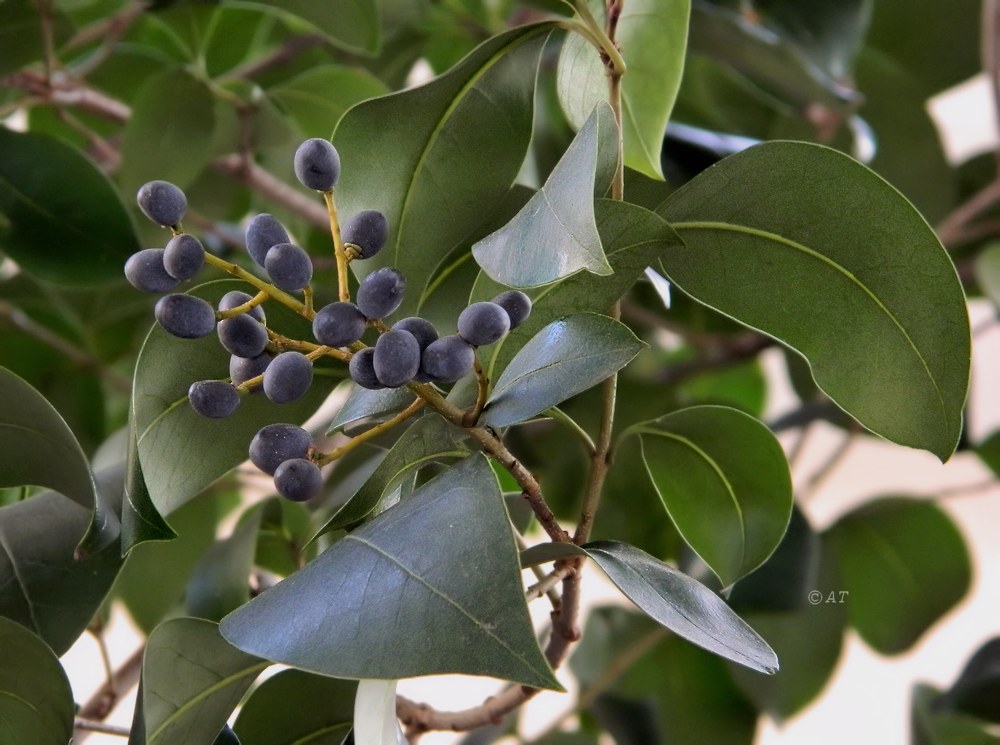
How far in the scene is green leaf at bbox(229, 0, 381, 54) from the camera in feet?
2.13

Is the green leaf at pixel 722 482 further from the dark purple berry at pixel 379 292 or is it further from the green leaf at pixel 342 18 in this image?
the green leaf at pixel 342 18

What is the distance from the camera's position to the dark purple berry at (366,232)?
0.38 m

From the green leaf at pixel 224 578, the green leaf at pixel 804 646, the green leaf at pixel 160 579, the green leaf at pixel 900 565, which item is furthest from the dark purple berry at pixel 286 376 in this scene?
the green leaf at pixel 900 565

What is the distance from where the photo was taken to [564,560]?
16.2 inches

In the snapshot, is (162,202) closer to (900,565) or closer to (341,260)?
(341,260)

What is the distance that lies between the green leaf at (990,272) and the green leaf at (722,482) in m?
0.38

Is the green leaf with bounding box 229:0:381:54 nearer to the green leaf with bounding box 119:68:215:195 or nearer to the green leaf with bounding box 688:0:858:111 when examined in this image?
the green leaf with bounding box 119:68:215:195

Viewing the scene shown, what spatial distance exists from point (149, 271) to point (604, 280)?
0.17 m

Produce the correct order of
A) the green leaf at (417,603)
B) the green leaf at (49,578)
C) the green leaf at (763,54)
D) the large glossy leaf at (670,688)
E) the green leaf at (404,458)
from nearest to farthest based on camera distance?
1. the green leaf at (417,603)
2. the green leaf at (404,458)
3. the green leaf at (49,578)
4. the green leaf at (763,54)
5. the large glossy leaf at (670,688)

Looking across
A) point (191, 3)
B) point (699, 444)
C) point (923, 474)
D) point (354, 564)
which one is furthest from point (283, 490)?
point (923, 474)

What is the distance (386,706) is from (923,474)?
2.36 meters

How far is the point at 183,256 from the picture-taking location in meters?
0.36

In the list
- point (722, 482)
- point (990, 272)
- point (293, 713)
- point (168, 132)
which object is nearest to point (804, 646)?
point (990, 272)

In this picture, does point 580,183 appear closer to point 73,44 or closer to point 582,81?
point 582,81
